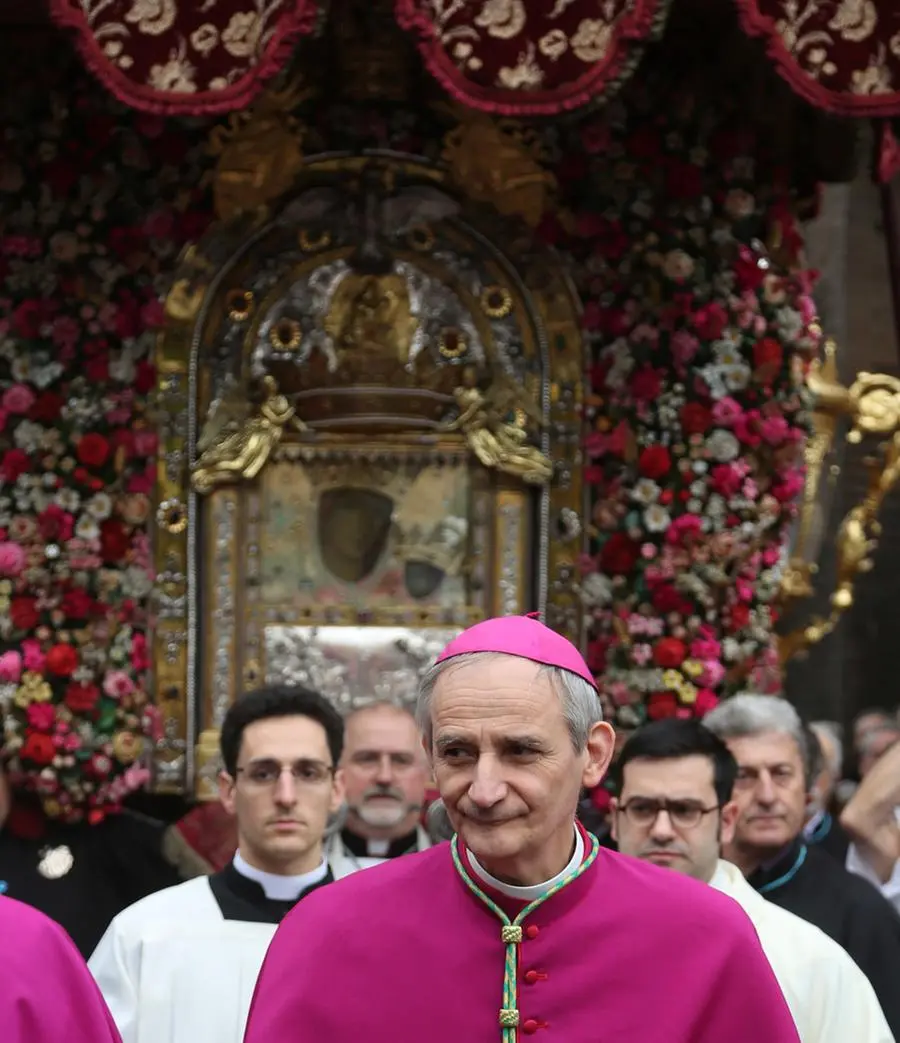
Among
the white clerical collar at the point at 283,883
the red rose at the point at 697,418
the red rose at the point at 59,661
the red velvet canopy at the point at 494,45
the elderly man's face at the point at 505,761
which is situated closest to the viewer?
the elderly man's face at the point at 505,761

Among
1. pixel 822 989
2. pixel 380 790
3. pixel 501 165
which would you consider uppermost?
pixel 501 165

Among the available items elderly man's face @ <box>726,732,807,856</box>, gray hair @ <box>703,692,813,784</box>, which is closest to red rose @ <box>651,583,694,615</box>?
gray hair @ <box>703,692,813,784</box>

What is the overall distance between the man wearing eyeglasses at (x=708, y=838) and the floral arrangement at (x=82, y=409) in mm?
3796

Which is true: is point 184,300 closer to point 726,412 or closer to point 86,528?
point 86,528

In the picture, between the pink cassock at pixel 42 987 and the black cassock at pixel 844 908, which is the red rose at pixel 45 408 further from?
the pink cassock at pixel 42 987

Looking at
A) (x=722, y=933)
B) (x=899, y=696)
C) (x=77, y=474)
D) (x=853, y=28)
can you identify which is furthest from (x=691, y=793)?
(x=899, y=696)

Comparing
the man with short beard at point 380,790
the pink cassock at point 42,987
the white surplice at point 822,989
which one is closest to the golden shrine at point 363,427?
the man with short beard at point 380,790

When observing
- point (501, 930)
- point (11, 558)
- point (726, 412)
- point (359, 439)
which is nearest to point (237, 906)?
point (501, 930)

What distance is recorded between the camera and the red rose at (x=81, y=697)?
8570 millimetres

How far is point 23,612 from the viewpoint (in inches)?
337

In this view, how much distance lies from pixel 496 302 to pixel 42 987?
18.6ft

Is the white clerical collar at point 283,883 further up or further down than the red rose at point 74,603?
further down

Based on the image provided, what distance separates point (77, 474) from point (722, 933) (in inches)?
216

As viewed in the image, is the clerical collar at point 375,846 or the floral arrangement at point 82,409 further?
the floral arrangement at point 82,409
